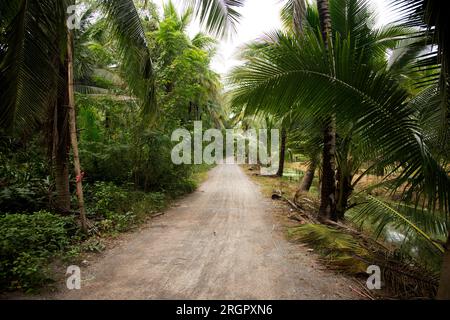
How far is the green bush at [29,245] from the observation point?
327cm

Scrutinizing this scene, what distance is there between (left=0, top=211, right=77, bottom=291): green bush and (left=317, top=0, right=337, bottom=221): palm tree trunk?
5265mm

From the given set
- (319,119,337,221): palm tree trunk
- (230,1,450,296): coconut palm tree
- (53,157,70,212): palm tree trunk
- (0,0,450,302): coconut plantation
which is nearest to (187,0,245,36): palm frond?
(0,0,450,302): coconut plantation

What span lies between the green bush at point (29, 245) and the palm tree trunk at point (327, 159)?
527 centimetres

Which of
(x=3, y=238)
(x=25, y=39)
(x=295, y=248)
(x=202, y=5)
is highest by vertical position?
(x=202, y=5)

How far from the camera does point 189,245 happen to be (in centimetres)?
495

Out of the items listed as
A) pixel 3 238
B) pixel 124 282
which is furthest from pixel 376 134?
pixel 3 238

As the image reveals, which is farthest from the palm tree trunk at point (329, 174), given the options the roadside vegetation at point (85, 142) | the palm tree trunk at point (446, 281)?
the roadside vegetation at point (85, 142)

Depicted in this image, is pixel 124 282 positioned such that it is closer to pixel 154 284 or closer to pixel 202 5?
pixel 154 284

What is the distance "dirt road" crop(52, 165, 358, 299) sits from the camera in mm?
3264

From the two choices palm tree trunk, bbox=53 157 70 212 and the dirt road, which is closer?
the dirt road

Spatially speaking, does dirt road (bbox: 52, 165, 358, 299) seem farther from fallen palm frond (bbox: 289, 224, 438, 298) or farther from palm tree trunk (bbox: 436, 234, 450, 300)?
palm tree trunk (bbox: 436, 234, 450, 300)

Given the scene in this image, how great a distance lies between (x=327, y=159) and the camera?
5613 mm

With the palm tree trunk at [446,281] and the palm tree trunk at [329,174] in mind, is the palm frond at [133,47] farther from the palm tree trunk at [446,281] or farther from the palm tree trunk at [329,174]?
the palm tree trunk at [446,281]

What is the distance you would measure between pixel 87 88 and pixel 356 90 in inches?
508
